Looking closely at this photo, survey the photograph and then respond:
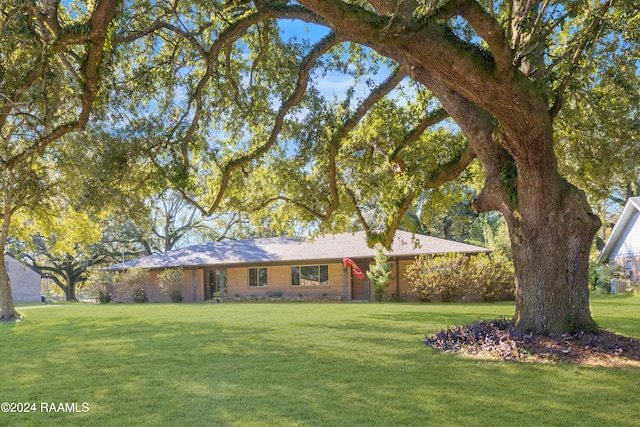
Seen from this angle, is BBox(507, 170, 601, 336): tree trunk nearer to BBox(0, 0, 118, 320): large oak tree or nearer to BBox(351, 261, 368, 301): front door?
BBox(0, 0, 118, 320): large oak tree

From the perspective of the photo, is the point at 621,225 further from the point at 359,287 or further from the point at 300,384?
the point at 300,384

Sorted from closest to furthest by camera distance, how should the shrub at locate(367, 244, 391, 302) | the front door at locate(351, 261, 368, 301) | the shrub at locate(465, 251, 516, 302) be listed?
A: the shrub at locate(465, 251, 516, 302)
the shrub at locate(367, 244, 391, 302)
the front door at locate(351, 261, 368, 301)

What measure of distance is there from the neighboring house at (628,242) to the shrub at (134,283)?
29070mm

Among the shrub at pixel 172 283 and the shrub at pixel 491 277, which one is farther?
the shrub at pixel 172 283

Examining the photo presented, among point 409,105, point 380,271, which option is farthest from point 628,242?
point 409,105

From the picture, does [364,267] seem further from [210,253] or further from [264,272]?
[210,253]

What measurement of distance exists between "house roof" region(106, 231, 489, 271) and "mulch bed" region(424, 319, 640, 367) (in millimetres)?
14991

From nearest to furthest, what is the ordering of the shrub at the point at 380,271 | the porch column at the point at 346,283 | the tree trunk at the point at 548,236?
1. the tree trunk at the point at 548,236
2. the shrub at the point at 380,271
3. the porch column at the point at 346,283

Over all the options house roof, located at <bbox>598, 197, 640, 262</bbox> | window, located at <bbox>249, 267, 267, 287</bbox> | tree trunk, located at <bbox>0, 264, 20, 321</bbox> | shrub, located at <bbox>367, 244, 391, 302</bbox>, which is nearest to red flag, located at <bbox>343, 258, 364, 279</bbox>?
shrub, located at <bbox>367, 244, 391, 302</bbox>

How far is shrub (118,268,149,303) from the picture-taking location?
30.9 m

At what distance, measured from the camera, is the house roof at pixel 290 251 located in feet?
86.7

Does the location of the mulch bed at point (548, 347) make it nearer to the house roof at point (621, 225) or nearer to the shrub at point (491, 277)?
the shrub at point (491, 277)

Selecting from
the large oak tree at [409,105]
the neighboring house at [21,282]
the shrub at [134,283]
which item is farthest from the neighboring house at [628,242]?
the neighboring house at [21,282]

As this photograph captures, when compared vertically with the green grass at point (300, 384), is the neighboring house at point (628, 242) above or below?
above
